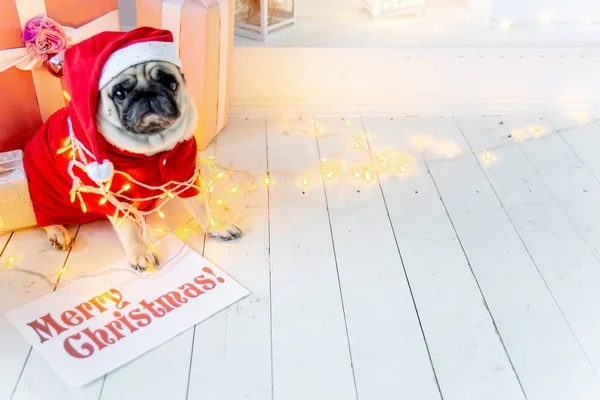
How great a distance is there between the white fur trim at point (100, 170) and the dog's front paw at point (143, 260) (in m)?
0.20

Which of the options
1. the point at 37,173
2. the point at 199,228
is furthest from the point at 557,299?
the point at 37,173

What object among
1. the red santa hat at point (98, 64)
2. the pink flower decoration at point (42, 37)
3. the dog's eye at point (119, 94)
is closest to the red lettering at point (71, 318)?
the red santa hat at point (98, 64)

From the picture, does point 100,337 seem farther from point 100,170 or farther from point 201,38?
point 201,38

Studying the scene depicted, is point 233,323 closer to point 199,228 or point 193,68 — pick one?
point 199,228

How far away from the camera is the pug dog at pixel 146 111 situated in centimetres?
107

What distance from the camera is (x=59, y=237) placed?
4.21ft

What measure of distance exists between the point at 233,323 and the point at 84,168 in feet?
1.31

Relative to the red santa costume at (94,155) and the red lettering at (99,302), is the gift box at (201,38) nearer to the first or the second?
the red santa costume at (94,155)

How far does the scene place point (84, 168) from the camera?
3.75ft

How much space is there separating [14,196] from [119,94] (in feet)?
1.26

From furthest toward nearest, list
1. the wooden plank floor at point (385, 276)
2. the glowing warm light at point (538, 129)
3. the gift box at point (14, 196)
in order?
the glowing warm light at point (538, 129)
the gift box at point (14, 196)
the wooden plank floor at point (385, 276)

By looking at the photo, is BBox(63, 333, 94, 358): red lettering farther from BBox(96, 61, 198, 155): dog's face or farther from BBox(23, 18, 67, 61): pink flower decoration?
BBox(23, 18, 67, 61): pink flower decoration

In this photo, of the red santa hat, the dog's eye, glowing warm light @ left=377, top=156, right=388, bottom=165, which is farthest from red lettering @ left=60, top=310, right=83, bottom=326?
glowing warm light @ left=377, top=156, right=388, bottom=165

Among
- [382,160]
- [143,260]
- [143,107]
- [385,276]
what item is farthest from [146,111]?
[382,160]
